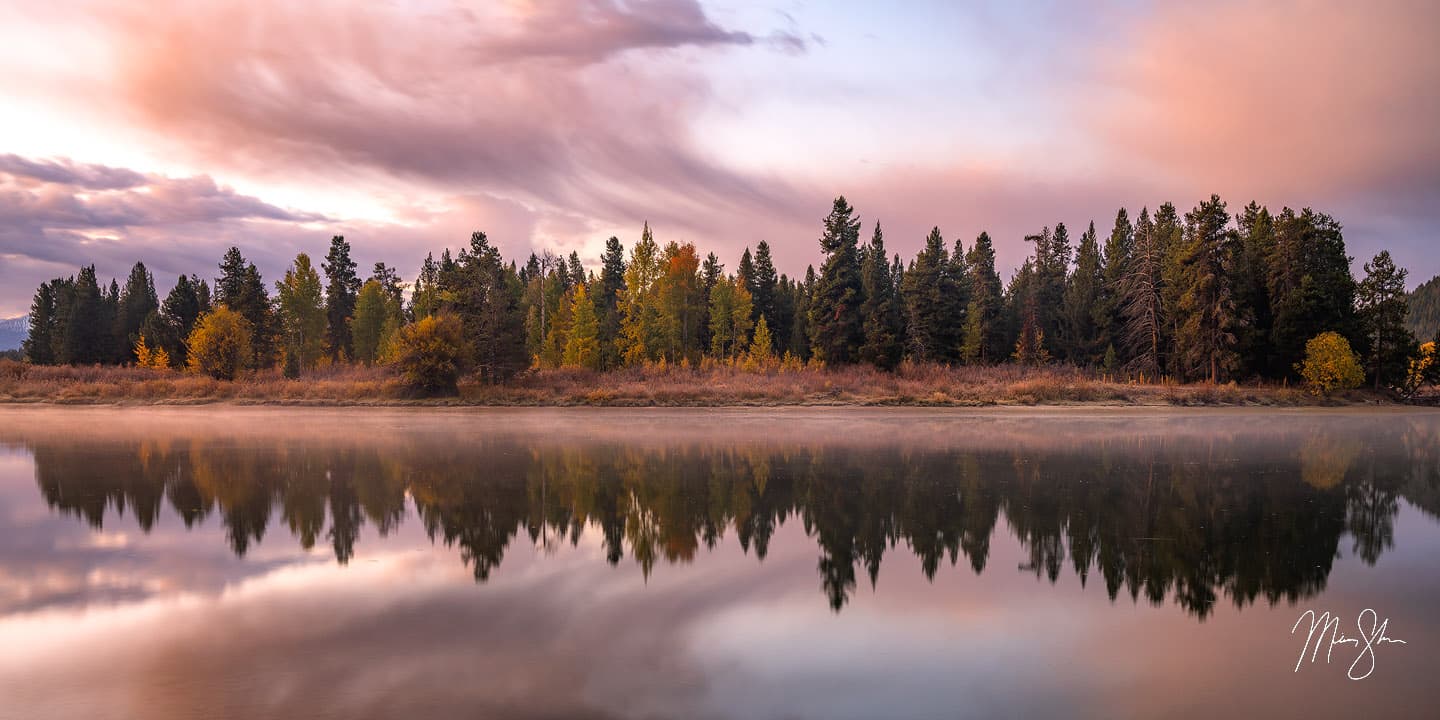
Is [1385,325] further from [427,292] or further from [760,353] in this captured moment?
[427,292]

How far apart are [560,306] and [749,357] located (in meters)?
21.2

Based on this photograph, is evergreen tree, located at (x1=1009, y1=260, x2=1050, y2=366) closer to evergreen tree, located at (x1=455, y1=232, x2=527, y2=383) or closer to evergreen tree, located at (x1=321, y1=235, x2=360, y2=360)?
evergreen tree, located at (x1=455, y1=232, x2=527, y2=383)

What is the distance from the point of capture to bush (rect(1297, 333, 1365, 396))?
160 feet

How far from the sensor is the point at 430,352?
1716 inches

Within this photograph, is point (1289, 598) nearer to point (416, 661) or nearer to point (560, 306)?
point (416, 661)

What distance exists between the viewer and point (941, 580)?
A: 913 cm

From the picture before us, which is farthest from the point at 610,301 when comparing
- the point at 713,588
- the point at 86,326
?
the point at 713,588

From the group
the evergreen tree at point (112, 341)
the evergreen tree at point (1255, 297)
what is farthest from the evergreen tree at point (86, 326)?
the evergreen tree at point (1255, 297)

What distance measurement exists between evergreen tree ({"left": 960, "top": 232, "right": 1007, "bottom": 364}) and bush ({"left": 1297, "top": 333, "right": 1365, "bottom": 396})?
94.3ft

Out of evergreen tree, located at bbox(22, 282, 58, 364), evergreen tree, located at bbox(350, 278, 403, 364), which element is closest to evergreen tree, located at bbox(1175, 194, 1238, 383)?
evergreen tree, located at bbox(350, 278, 403, 364)

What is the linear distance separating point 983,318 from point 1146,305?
795 inches

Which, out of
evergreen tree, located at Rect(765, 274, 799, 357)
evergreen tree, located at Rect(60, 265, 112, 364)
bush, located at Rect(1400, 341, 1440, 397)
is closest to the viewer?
bush, located at Rect(1400, 341, 1440, 397)

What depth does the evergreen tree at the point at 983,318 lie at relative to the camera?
77562 mm

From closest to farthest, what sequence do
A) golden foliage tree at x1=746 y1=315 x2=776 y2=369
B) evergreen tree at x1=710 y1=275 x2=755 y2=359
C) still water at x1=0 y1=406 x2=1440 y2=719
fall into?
1. still water at x1=0 y1=406 x2=1440 y2=719
2. golden foliage tree at x1=746 y1=315 x2=776 y2=369
3. evergreen tree at x1=710 y1=275 x2=755 y2=359
